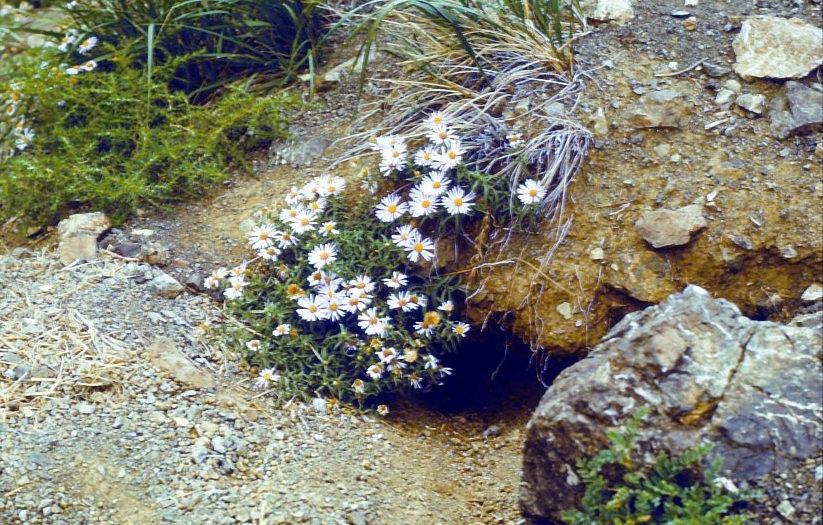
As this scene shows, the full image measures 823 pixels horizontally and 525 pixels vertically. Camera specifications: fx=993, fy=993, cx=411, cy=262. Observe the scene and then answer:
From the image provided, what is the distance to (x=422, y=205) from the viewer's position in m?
3.53

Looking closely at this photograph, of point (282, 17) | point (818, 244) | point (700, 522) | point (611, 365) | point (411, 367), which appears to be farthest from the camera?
point (282, 17)

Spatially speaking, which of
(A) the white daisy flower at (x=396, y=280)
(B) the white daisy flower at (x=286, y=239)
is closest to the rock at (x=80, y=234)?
(B) the white daisy flower at (x=286, y=239)

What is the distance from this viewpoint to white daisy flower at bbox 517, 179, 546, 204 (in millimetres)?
3484

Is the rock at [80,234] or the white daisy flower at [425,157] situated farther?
the rock at [80,234]

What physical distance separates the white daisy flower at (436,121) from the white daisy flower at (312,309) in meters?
0.76

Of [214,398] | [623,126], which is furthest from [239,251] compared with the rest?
[623,126]

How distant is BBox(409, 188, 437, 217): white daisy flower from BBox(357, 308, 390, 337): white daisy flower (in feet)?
1.26

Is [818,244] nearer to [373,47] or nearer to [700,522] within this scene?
[700,522]

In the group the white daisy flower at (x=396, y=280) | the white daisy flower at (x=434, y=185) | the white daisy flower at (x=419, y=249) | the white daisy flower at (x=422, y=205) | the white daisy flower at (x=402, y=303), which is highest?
the white daisy flower at (x=434, y=185)

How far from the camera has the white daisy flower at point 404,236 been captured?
354cm

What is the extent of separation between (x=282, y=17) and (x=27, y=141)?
1.22 m

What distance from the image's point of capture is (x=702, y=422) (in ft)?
8.47

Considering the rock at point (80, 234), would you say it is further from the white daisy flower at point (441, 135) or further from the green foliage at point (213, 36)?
the white daisy flower at point (441, 135)

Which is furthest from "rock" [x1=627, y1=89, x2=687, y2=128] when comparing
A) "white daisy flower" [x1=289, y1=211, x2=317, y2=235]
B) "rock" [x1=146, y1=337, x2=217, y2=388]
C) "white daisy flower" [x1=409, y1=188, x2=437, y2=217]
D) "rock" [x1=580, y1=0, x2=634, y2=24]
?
"rock" [x1=146, y1=337, x2=217, y2=388]
